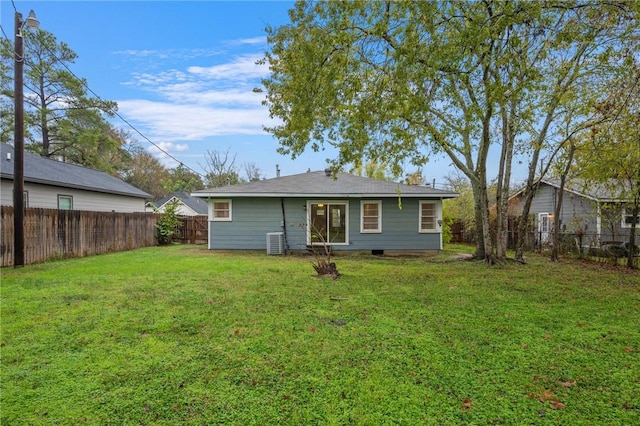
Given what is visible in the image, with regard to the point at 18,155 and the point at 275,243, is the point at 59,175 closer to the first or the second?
the point at 18,155

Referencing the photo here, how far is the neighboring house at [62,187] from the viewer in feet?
36.9

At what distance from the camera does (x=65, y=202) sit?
1324cm

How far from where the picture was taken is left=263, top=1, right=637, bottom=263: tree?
5.81m

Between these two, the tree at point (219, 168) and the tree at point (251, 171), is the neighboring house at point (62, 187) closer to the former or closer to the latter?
the tree at point (219, 168)

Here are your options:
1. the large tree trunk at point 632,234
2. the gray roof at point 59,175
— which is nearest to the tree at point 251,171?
the gray roof at point 59,175

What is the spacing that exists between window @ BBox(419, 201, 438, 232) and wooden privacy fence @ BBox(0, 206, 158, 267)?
1148 cm

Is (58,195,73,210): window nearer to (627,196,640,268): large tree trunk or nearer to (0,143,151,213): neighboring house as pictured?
(0,143,151,213): neighboring house

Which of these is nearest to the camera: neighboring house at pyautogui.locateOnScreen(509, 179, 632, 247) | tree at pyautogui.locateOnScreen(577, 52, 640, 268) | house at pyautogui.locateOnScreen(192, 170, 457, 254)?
tree at pyautogui.locateOnScreen(577, 52, 640, 268)

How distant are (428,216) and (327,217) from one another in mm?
3795

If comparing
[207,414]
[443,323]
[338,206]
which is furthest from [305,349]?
[338,206]

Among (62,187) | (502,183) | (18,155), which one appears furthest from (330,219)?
(62,187)

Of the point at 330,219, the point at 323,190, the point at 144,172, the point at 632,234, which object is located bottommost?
the point at 632,234

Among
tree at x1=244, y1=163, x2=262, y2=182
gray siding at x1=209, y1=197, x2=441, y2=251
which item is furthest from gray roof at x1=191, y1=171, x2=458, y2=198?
tree at x1=244, y1=163, x2=262, y2=182

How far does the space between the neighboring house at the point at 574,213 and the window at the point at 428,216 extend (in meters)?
3.65
